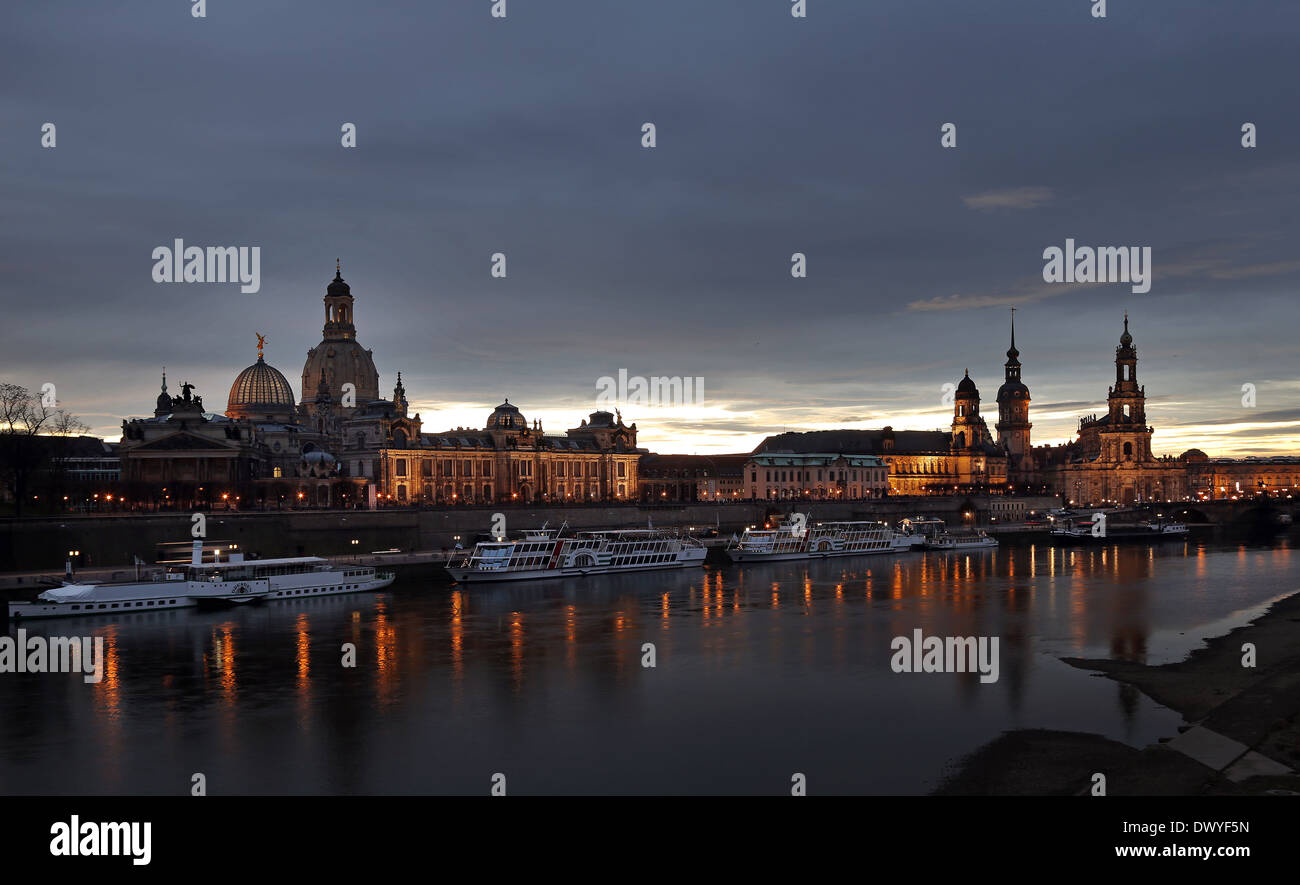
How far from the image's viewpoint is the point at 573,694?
40406mm

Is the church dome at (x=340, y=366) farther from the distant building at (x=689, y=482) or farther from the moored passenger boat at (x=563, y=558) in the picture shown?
the moored passenger boat at (x=563, y=558)

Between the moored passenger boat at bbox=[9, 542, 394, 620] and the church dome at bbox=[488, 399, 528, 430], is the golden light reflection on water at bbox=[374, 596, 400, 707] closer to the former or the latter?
the moored passenger boat at bbox=[9, 542, 394, 620]

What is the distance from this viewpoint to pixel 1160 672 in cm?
4259

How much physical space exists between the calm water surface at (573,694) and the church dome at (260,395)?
317 ft

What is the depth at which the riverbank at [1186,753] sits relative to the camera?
2630 cm

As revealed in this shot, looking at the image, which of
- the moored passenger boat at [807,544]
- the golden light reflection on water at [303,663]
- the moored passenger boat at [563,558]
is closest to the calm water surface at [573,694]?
the golden light reflection on water at [303,663]

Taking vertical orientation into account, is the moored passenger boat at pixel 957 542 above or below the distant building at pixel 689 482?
below

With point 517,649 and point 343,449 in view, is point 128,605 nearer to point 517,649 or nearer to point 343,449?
point 517,649

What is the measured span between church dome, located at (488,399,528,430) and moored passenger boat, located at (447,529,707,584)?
6079 cm

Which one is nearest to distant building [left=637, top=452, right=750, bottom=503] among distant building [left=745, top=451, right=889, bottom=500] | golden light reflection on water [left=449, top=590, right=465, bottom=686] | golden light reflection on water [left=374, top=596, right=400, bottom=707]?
distant building [left=745, top=451, right=889, bottom=500]

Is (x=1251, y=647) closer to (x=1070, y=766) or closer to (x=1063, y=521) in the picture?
(x=1070, y=766)

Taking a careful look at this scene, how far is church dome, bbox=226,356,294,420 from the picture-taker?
16112cm
